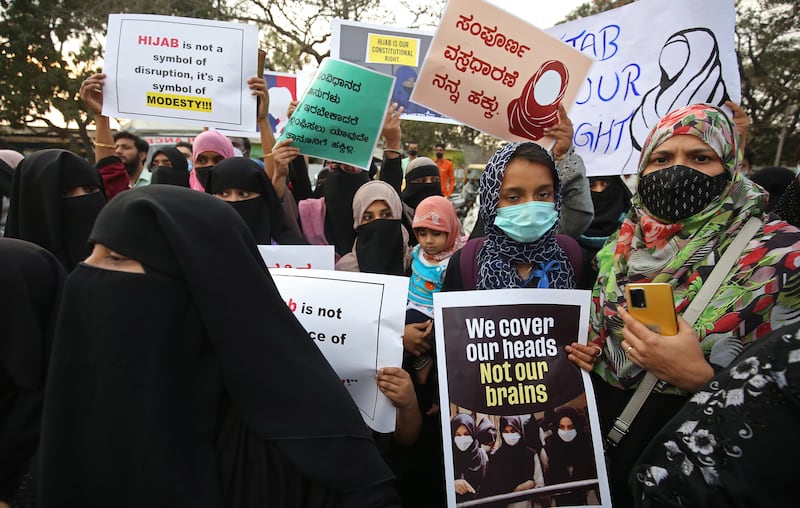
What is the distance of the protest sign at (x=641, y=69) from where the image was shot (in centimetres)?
255

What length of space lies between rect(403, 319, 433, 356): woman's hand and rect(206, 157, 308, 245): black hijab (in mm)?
1319

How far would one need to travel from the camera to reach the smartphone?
4.54 feet

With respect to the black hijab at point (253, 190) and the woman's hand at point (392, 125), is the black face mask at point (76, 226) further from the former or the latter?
the woman's hand at point (392, 125)

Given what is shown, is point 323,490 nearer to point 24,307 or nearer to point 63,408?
point 63,408

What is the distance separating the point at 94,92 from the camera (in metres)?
3.26

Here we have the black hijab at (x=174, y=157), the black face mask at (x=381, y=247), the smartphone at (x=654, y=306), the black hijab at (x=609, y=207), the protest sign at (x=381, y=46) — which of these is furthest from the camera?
the black hijab at (x=174, y=157)

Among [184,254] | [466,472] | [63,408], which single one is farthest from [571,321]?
[63,408]

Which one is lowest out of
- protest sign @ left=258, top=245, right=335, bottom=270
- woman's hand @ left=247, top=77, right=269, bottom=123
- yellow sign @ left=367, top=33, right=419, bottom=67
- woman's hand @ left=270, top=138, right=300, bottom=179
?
protest sign @ left=258, top=245, right=335, bottom=270

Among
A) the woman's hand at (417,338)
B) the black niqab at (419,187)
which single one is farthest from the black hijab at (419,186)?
the woman's hand at (417,338)

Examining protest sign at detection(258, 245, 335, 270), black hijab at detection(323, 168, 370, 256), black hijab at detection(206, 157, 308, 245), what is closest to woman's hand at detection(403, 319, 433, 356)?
protest sign at detection(258, 245, 335, 270)

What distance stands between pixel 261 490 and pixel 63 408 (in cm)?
53

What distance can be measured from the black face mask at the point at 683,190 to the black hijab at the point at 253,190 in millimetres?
2137

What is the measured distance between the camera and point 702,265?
1.59 m

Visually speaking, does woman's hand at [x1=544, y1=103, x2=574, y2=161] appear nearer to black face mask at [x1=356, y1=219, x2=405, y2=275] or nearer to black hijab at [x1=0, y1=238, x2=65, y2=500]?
black face mask at [x1=356, y1=219, x2=405, y2=275]
